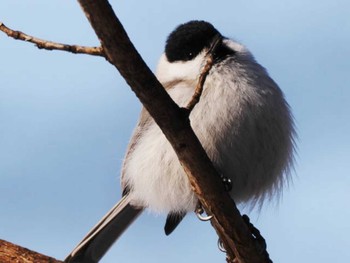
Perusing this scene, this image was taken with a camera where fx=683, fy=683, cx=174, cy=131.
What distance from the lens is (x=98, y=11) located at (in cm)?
182

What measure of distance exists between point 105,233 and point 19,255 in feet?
3.39

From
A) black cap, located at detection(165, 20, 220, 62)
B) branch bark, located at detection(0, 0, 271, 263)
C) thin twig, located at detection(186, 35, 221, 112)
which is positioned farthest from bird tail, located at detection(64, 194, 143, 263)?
thin twig, located at detection(186, 35, 221, 112)

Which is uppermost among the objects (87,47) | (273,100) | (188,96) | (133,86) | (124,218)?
(87,47)

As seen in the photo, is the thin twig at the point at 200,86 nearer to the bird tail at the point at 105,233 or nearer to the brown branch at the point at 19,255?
the brown branch at the point at 19,255

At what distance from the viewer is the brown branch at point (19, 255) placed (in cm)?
225

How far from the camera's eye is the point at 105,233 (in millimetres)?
3270

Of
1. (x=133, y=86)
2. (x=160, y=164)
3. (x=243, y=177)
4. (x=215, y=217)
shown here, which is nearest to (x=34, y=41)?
(x=133, y=86)

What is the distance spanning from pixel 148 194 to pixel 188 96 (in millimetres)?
529

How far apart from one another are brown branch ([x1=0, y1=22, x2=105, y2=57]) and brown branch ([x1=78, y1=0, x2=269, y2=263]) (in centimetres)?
4

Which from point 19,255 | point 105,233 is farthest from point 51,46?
point 105,233

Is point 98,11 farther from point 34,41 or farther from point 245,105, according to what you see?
point 245,105

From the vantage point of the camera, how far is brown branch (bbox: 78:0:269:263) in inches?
73.5

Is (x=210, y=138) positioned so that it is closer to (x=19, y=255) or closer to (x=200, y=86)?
(x=200, y=86)

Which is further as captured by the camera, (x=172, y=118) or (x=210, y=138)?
(x=210, y=138)
